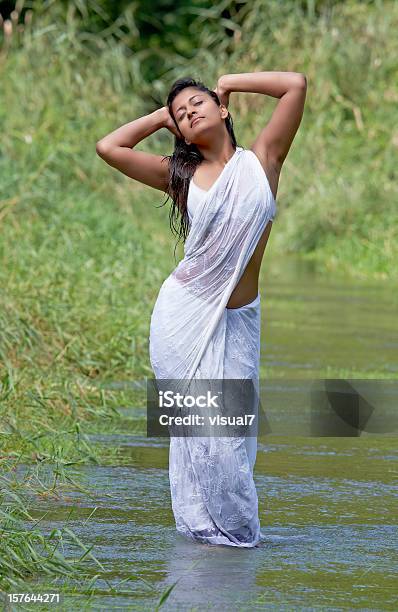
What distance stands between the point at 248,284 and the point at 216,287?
0.15m

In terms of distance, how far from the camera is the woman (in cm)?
539

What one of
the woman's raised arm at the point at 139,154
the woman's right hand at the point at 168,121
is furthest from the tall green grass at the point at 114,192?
the woman's right hand at the point at 168,121

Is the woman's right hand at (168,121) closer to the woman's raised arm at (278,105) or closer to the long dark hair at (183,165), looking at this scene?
the long dark hair at (183,165)

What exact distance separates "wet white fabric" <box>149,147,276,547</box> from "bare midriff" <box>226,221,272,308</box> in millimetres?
31

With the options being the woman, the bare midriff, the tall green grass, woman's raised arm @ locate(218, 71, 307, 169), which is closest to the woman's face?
the woman

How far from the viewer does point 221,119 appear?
5613mm

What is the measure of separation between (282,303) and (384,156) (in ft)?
21.8

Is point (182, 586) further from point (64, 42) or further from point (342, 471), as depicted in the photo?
point (64, 42)

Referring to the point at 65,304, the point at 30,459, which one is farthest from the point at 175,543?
the point at 65,304

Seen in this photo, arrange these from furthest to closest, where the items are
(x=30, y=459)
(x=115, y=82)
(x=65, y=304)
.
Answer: (x=115, y=82), (x=65, y=304), (x=30, y=459)

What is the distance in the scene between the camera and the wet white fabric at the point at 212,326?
5.39m

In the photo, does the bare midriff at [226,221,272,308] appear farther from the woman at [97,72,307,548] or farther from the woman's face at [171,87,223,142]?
the woman's face at [171,87,223,142]

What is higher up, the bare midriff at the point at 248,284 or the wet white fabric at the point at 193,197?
the wet white fabric at the point at 193,197

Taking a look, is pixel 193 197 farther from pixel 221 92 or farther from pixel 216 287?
pixel 221 92
